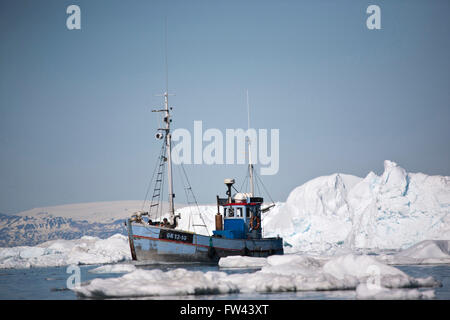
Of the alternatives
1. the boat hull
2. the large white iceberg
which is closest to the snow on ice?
the boat hull

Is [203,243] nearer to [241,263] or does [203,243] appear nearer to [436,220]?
[241,263]

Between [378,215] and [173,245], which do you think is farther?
[378,215]

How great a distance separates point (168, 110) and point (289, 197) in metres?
45.7

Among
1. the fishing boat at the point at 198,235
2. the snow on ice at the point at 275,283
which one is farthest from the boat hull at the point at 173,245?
the snow on ice at the point at 275,283

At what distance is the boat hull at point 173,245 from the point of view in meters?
34.2

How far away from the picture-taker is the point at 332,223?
63969 mm

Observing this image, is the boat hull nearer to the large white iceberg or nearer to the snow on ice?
the snow on ice

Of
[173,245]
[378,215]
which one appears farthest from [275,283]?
[378,215]

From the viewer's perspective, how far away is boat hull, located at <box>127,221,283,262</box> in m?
34.2

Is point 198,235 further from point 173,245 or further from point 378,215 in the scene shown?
point 378,215

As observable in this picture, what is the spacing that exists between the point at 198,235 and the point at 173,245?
75.3 inches

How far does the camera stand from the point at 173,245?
114 feet

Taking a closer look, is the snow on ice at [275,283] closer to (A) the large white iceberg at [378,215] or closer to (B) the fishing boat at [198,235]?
(B) the fishing boat at [198,235]
